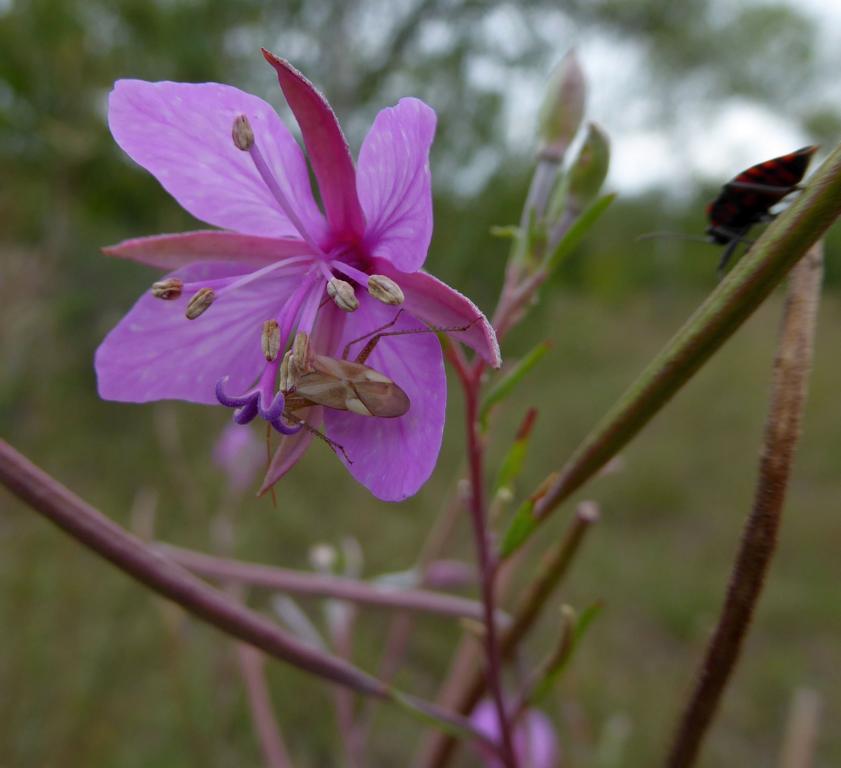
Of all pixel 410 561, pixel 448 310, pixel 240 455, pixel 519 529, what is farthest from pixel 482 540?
pixel 410 561

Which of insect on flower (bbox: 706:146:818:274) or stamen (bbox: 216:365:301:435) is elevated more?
insect on flower (bbox: 706:146:818:274)

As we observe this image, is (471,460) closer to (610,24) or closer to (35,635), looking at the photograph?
(35,635)

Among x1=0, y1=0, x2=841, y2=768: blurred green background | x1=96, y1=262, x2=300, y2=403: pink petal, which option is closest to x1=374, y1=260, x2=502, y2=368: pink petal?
x1=96, y1=262, x2=300, y2=403: pink petal

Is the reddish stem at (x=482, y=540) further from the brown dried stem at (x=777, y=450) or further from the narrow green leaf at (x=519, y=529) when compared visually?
the brown dried stem at (x=777, y=450)

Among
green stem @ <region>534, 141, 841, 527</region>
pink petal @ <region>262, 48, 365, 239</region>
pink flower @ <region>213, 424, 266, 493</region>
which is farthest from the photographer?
pink flower @ <region>213, 424, 266, 493</region>

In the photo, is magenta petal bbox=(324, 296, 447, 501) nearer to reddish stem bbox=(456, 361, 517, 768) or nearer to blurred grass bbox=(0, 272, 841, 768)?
reddish stem bbox=(456, 361, 517, 768)

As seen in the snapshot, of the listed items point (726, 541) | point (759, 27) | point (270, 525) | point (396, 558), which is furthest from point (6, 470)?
point (759, 27)

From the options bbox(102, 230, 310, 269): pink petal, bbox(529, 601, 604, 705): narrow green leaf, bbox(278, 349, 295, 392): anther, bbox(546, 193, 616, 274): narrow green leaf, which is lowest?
bbox(529, 601, 604, 705): narrow green leaf

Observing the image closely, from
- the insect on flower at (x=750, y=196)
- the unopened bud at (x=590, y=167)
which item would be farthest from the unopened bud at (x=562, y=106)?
the insect on flower at (x=750, y=196)
